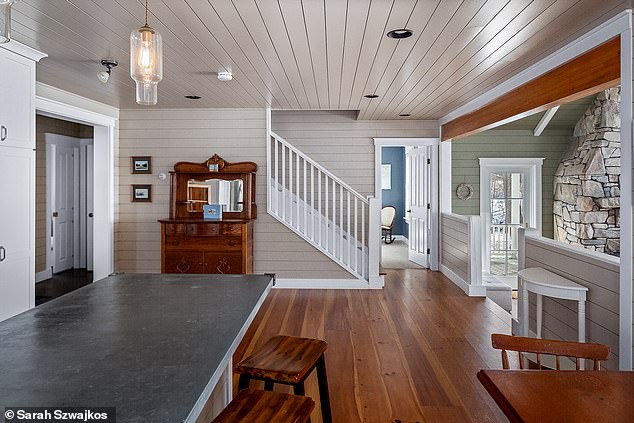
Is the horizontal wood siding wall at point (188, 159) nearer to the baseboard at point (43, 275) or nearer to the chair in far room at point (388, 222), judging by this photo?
the baseboard at point (43, 275)

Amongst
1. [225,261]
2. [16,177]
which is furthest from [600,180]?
[16,177]

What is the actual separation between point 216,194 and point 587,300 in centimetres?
452

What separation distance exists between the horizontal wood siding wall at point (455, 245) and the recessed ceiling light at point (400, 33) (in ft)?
10.8

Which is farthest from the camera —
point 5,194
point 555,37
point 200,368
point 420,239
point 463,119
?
point 420,239

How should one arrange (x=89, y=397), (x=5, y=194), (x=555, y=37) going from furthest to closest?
(x=5, y=194)
(x=555, y=37)
(x=89, y=397)

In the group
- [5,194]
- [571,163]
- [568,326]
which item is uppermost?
[571,163]

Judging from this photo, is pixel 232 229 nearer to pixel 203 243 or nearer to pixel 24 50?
pixel 203 243

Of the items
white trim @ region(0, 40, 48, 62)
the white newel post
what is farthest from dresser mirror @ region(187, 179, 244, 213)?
white trim @ region(0, 40, 48, 62)

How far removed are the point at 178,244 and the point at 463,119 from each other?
4.04 meters

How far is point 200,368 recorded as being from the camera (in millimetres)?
1214

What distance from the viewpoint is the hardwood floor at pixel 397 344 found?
286 cm

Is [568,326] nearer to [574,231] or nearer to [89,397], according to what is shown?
[89,397]

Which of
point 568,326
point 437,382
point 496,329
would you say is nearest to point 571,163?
point 496,329

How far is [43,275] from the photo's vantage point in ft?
21.7
